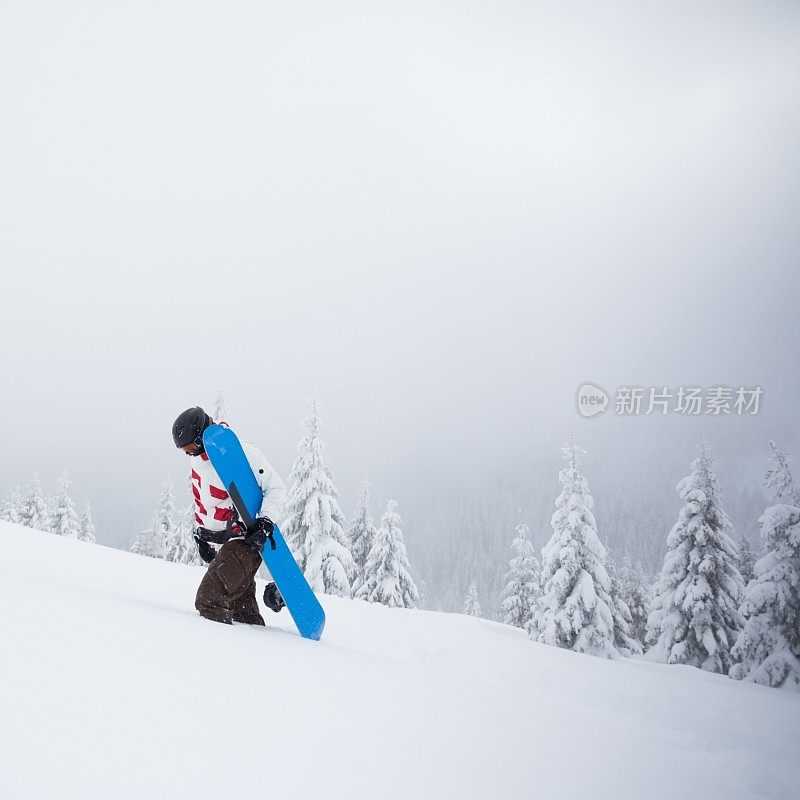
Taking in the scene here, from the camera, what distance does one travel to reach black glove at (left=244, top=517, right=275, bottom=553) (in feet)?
16.4

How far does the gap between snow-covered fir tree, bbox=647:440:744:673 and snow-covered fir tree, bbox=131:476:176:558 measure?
3073 centimetres

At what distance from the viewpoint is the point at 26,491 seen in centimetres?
3556

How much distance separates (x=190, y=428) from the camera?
495 centimetres

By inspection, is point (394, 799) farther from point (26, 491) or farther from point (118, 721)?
point (26, 491)

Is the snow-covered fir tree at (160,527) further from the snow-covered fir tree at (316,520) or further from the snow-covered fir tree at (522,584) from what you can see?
the snow-covered fir tree at (522,584)

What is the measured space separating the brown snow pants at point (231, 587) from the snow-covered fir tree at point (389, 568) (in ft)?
67.4

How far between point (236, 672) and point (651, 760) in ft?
7.35

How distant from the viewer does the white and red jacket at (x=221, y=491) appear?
5184 millimetres

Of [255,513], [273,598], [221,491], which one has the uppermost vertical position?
[221,491]

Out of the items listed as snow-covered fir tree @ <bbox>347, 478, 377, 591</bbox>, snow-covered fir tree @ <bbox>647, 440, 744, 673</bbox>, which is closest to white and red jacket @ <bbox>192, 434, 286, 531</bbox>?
snow-covered fir tree @ <bbox>647, 440, 744, 673</bbox>

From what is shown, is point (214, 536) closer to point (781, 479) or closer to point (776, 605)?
point (781, 479)

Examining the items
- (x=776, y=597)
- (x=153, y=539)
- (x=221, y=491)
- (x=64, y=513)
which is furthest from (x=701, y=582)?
(x=64, y=513)

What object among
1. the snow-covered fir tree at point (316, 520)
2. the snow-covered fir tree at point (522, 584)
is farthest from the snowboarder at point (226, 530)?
the snow-covered fir tree at point (522, 584)

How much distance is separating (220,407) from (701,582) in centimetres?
2216
